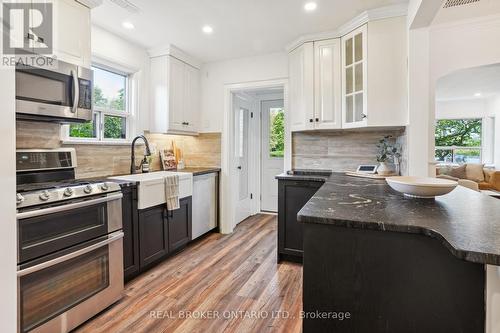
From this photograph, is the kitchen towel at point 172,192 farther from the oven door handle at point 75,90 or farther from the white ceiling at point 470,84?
the white ceiling at point 470,84

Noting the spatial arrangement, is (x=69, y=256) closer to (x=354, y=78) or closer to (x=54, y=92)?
(x=54, y=92)

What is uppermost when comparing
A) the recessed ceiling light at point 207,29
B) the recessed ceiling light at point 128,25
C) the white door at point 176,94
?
the recessed ceiling light at point 207,29

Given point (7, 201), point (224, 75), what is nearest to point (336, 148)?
point (224, 75)

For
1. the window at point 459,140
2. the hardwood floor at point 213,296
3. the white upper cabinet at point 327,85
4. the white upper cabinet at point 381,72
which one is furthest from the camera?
the window at point 459,140

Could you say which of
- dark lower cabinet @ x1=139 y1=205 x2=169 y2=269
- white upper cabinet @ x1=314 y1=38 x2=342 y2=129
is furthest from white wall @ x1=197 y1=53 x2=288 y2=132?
dark lower cabinet @ x1=139 y1=205 x2=169 y2=269

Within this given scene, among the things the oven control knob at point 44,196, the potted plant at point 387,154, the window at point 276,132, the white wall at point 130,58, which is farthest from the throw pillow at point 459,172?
the oven control knob at point 44,196

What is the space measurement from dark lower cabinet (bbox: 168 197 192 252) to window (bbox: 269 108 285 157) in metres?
2.22

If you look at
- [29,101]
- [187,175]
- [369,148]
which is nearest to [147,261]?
[187,175]

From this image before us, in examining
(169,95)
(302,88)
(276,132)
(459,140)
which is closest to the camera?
(302,88)

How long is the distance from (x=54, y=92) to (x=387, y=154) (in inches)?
122

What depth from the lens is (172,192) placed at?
2742mm

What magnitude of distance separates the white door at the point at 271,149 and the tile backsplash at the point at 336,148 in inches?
52.9

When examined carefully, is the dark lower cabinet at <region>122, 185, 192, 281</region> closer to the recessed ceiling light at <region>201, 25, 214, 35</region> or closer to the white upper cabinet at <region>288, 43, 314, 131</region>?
the white upper cabinet at <region>288, 43, 314, 131</region>

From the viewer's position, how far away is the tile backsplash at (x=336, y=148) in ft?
10.3
